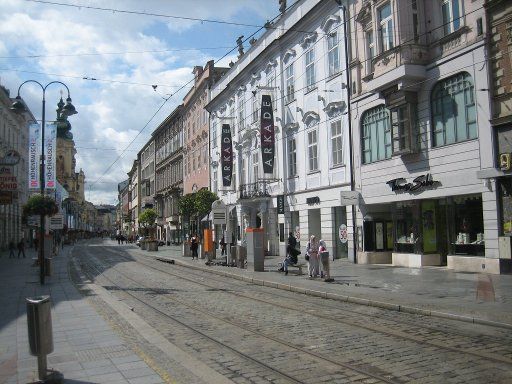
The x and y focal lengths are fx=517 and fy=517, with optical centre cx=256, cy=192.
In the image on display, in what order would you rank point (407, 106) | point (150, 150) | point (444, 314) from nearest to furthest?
point (444, 314)
point (407, 106)
point (150, 150)

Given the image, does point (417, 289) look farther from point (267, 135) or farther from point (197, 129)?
point (197, 129)

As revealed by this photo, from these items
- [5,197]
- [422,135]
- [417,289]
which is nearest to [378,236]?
[422,135]

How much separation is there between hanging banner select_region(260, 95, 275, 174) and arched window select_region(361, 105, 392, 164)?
915 cm

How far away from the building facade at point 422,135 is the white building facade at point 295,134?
4.92ft

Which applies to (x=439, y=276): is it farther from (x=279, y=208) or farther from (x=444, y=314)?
(x=279, y=208)

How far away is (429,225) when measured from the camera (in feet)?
71.5

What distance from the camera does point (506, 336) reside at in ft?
29.1

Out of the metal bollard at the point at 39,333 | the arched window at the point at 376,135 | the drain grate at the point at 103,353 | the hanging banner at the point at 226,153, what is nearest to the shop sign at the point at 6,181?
the arched window at the point at 376,135

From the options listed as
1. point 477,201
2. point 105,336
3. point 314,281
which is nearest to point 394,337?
point 105,336

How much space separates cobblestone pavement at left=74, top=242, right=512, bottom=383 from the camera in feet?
22.3

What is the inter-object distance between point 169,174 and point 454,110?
188 feet

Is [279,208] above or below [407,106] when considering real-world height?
below

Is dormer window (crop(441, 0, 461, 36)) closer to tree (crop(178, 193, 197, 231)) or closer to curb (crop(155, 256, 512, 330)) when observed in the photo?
curb (crop(155, 256, 512, 330))

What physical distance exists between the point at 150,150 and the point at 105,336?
84786 mm
